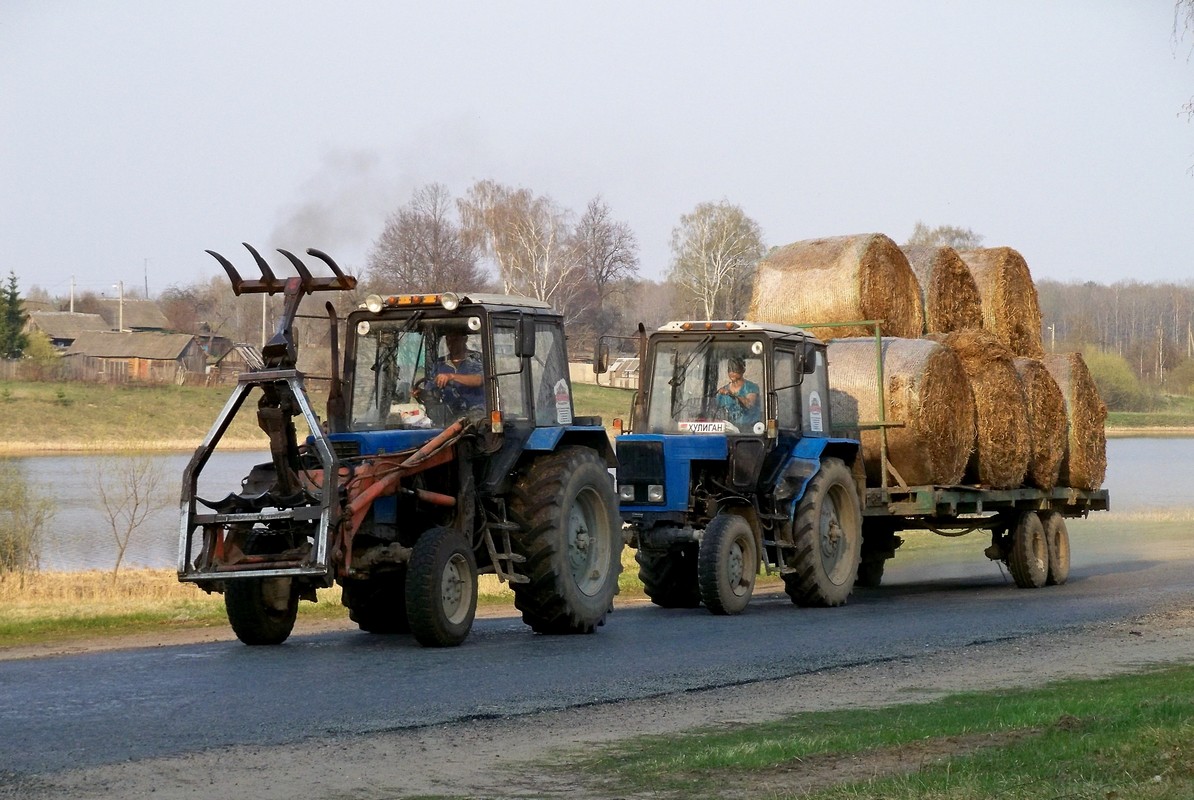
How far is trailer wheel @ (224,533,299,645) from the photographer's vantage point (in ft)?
35.7

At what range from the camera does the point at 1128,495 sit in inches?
1647

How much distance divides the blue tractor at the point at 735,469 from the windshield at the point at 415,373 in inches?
115

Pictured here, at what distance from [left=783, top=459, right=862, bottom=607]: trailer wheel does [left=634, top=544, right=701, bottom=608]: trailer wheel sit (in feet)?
3.16

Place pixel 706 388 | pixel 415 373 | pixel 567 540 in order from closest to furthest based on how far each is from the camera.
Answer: pixel 567 540 < pixel 415 373 < pixel 706 388

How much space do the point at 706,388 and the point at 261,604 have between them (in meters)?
5.42

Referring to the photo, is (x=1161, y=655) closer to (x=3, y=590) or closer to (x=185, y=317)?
(x=3, y=590)

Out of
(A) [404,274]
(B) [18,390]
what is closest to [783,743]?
(A) [404,274]

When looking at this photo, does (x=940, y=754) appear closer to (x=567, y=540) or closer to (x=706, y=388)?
(x=567, y=540)

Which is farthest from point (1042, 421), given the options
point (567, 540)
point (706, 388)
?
point (567, 540)

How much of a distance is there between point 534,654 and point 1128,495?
33.9 metres

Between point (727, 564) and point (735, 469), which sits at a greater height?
point (735, 469)

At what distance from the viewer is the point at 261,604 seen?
11312 millimetres

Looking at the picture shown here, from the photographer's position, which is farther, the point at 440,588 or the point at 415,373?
the point at 415,373

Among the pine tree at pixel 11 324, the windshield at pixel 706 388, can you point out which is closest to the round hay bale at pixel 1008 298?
the windshield at pixel 706 388
